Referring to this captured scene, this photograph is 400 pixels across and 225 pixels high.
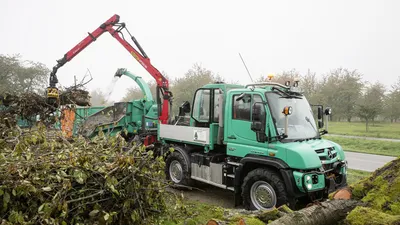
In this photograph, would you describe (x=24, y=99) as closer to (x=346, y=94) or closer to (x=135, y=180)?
(x=135, y=180)

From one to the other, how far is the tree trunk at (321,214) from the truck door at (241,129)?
69.7 inches

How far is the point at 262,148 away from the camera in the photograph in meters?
5.75

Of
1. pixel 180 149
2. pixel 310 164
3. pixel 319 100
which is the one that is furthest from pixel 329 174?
pixel 319 100

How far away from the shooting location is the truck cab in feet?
17.3

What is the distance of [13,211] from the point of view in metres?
2.89

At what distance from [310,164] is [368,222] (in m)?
1.79

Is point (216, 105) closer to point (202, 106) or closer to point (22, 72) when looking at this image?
point (202, 106)

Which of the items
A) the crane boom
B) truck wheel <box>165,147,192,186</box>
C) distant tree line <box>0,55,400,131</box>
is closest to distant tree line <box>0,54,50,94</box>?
distant tree line <box>0,55,400,131</box>

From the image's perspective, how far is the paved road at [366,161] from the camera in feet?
34.2

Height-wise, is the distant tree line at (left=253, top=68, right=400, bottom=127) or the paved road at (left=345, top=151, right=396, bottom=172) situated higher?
the distant tree line at (left=253, top=68, right=400, bottom=127)

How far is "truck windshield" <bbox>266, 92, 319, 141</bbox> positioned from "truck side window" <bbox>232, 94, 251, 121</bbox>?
0.43 meters

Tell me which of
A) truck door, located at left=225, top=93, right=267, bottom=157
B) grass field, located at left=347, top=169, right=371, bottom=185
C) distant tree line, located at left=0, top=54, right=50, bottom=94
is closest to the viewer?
truck door, located at left=225, top=93, right=267, bottom=157

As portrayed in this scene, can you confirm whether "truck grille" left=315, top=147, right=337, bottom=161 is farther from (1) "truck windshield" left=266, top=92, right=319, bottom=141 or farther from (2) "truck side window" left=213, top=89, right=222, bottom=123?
(2) "truck side window" left=213, top=89, right=222, bottom=123

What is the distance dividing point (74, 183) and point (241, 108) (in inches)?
144
